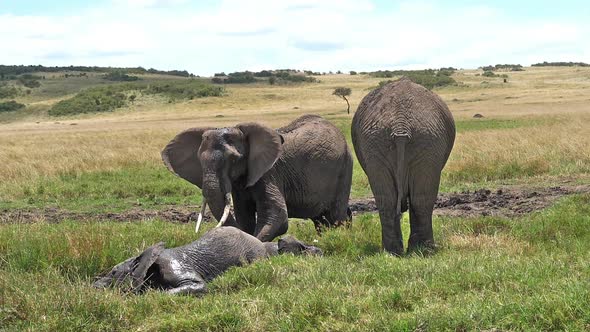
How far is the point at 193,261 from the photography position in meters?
8.33

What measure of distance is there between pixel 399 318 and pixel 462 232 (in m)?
4.47

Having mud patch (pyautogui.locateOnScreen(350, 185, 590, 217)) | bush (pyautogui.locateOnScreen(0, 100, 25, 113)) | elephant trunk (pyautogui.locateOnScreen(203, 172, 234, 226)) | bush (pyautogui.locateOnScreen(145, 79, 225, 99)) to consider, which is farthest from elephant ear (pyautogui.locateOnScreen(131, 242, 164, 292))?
bush (pyautogui.locateOnScreen(0, 100, 25, 113))

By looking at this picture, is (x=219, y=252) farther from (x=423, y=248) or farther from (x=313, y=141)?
(x=313, y=141)

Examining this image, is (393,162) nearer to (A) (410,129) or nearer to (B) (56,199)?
(A) (410,129)

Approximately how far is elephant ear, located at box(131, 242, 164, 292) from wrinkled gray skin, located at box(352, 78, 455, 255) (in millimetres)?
2602

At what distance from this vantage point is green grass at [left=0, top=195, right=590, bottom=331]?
582 centimetres

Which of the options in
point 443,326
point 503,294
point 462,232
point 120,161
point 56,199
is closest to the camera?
point 443,326

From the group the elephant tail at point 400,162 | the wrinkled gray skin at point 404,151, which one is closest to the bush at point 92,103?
the wrinkled gray skin at point 404,151

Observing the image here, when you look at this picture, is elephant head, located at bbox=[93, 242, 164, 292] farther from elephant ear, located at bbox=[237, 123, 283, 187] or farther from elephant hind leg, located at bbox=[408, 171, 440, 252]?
elephant hind leg, located at bbox=[408, 171, 440, 252]

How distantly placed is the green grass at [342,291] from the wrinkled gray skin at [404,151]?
0.42 metres

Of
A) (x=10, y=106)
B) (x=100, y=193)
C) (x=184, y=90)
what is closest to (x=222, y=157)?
(x=100, y=193)

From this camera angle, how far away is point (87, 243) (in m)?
9.23

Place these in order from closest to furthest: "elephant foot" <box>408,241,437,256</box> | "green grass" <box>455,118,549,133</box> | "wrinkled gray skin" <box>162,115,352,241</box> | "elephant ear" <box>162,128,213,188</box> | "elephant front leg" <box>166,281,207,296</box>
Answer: "elephant front leg" <box>166,281,207,296</box>, "elephant foot" <box>408,241,437,256</box>, "wrinkled gray skin" <box>162,115,352,241</box>, "elephant ear" <box>162,128,213,188</box>, "green grass" <box>455,118,549,133</box>

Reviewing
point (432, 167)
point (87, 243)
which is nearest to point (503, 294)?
point (432, 167)
